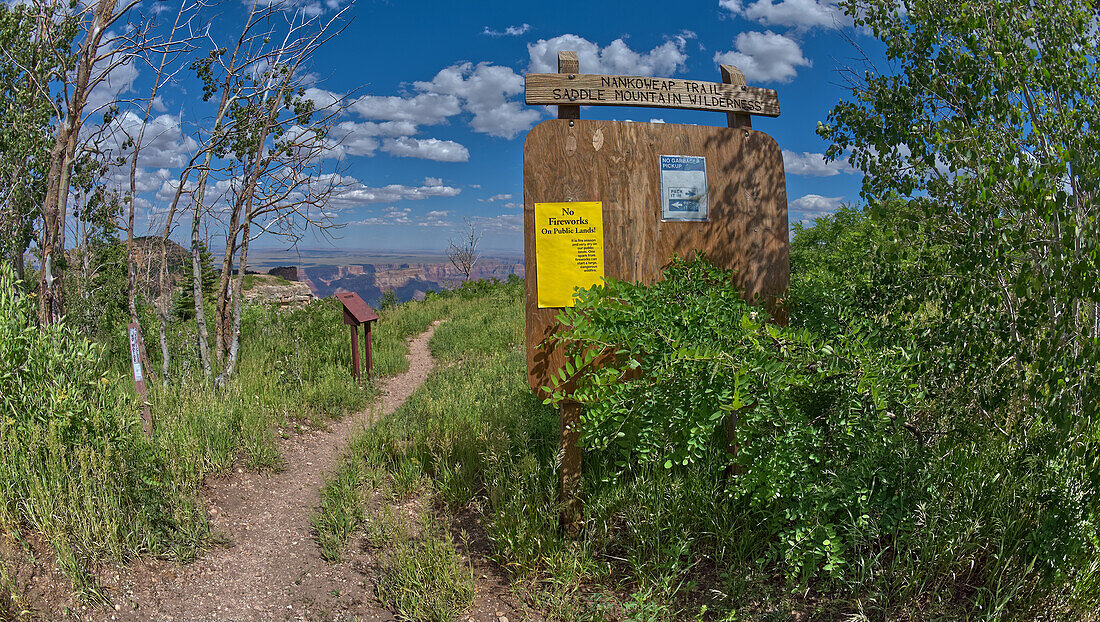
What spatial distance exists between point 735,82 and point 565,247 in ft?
5.02

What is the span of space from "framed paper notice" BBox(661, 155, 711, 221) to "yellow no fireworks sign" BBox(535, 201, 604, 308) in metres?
0.43

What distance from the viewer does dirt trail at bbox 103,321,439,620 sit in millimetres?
3588

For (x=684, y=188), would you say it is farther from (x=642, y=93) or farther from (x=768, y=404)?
(x=768, y=404)

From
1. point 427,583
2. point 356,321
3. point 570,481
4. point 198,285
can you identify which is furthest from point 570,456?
point 198,285

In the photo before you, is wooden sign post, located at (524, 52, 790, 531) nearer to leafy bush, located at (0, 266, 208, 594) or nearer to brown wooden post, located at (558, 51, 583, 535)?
brown wooden post, located at (558, 51, 583, 535)

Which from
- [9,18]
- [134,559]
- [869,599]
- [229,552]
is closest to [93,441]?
[134,559]

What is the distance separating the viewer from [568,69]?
3.77 metres

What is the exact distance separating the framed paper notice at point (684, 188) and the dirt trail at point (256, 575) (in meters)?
2.79

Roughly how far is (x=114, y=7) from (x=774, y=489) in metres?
6.45

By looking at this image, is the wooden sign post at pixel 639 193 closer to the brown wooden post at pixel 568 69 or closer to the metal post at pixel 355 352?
the brown wooden post at pixel 568 69

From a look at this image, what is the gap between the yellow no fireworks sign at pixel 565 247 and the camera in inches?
146

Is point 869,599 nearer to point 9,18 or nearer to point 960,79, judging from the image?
point 960,79

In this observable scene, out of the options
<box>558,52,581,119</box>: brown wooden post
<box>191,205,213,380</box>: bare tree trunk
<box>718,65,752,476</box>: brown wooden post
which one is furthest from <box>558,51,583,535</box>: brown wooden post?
<box>191,205,213,380</box>: bare tree trunk

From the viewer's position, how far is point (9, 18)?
21.2 ft
